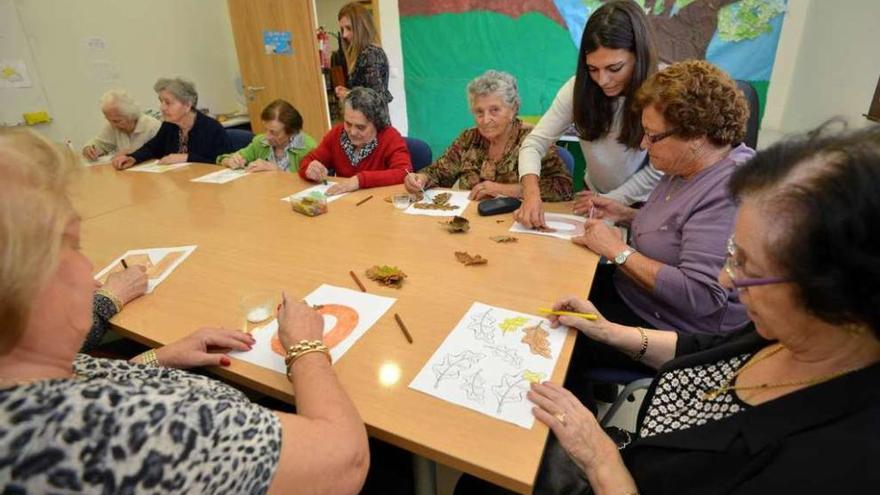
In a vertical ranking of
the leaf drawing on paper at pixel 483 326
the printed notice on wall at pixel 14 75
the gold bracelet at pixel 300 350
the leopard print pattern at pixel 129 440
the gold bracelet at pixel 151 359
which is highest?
the printed notice on wall at pixel 14 75

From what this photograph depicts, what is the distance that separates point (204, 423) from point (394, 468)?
64 cm

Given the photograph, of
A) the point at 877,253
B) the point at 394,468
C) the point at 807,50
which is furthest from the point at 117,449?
the point at 807,50

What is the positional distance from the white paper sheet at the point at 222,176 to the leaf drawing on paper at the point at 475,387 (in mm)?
2107

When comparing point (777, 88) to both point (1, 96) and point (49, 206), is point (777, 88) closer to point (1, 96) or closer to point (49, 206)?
point (49, 206)

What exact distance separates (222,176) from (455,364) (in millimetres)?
2205

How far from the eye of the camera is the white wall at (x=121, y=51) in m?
3.50

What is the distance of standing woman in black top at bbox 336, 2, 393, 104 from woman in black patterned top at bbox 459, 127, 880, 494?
2.90 metres

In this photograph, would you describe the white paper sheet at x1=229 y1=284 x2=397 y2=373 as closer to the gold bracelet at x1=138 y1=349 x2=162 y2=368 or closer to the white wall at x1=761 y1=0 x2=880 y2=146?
the gold bracelet at x1=138 y1=349 x2=162 y2=368

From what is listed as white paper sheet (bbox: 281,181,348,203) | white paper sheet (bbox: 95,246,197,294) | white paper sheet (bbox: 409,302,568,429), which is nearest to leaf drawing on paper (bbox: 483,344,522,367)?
white paper sheet (bbox: 409,302,568,429)

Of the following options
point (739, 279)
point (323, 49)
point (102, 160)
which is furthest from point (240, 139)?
point (739, 279)

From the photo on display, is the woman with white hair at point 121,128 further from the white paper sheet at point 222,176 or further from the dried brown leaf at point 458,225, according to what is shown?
the dried brown leaf at point 458,225

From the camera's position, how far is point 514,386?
860 millimetres

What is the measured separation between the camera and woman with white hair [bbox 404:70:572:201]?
6.84 feet

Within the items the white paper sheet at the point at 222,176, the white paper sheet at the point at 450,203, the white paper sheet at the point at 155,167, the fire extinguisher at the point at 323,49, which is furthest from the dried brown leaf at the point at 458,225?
the fire extinguisher at the point at 323,49
